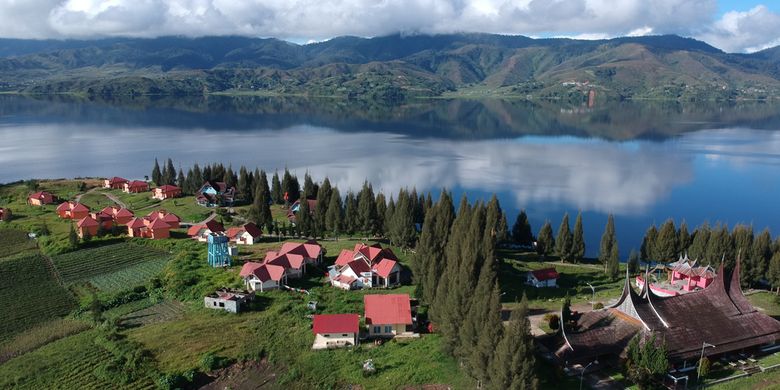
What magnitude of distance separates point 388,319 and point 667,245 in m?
29.8

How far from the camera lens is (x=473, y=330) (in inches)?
1006

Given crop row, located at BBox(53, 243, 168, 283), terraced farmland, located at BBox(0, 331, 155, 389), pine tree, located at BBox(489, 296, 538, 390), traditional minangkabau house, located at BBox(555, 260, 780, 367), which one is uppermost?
pine tree, located at BBox(489, 296, 538, 390)

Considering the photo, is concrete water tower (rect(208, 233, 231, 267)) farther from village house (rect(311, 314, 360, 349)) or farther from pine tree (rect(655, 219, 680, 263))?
pine tree (rect(655, 219, 680, 263))

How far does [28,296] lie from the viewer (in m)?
39.8

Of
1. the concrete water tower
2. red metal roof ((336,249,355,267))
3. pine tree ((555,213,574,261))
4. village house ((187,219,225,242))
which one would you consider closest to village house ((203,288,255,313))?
the concrete water tower

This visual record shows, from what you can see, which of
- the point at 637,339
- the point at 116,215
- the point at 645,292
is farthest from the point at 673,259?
the point at 116,215

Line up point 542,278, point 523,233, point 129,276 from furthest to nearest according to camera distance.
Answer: point 523,233
point 129,276
point 542,278

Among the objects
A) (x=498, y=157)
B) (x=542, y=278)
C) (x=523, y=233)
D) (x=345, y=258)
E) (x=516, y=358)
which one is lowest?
(x=523, y=233)

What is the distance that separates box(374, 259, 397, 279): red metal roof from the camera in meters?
40.9

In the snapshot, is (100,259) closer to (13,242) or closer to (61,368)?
(13,242)

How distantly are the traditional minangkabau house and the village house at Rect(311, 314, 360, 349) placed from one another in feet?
35.3

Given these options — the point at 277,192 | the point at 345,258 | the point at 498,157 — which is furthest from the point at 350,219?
the point at 498,157

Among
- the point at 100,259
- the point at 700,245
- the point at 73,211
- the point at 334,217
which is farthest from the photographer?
the point at 73,211

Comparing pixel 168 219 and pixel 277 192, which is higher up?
pixel 168 219
